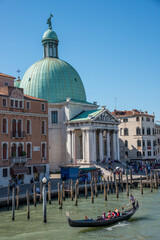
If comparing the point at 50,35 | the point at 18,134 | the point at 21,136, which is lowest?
the point at 21,136

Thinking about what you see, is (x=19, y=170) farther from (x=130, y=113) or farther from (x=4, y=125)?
(x=130, y=113)

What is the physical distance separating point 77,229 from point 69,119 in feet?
118

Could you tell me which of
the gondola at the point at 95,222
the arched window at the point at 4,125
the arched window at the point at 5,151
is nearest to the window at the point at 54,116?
the arched window at the point at 4,125

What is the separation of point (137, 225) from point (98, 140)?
117 feet

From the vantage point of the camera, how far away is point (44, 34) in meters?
69.2

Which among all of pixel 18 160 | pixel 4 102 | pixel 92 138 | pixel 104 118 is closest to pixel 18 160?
pixel 18 160

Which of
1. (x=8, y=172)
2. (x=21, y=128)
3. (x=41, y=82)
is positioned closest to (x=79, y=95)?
(x=41, y=82)

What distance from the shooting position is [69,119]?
59.1 metres

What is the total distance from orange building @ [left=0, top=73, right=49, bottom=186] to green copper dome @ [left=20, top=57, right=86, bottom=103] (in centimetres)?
1541

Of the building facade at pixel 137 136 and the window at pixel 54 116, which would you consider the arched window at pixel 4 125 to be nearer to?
the window at pixel 54 116

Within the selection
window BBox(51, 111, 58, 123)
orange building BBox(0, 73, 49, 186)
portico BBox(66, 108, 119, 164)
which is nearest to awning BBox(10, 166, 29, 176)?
orange building BBox(0, 73, 49, 186)

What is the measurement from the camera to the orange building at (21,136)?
40375mm

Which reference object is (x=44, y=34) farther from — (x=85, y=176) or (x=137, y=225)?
(x=137, y=225)

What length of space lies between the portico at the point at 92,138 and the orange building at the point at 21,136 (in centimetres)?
1228
